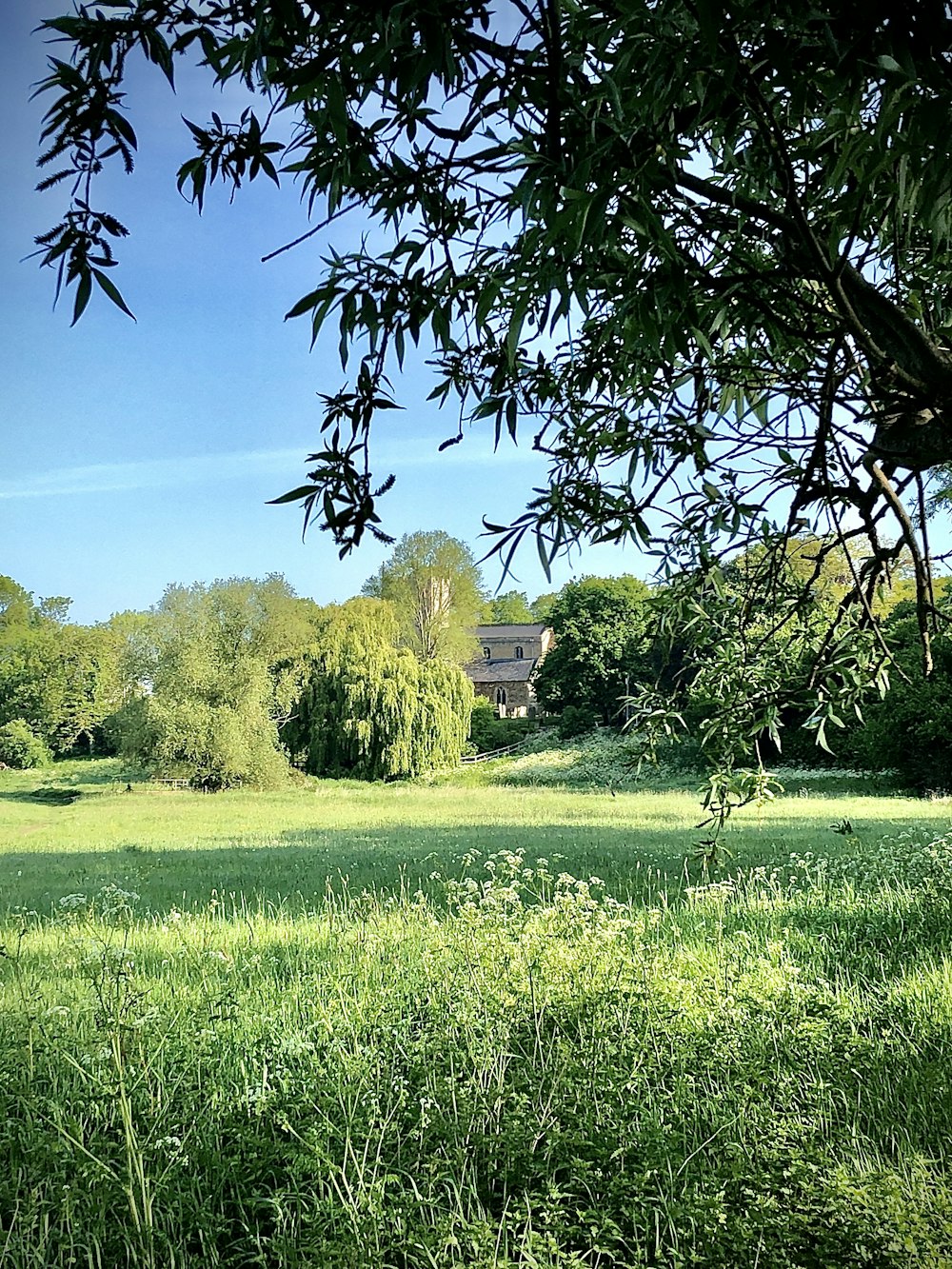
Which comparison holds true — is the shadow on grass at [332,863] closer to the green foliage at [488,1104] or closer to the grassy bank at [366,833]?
the grassy bank at [366,833]

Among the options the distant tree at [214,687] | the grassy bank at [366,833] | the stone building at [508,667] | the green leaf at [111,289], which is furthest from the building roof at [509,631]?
the green leaf at [111,289]

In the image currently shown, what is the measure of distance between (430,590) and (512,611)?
1786cm

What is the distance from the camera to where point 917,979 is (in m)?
3.82

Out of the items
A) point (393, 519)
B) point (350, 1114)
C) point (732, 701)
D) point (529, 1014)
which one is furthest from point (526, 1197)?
point (732, 701)

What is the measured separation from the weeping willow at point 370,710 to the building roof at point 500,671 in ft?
55.1

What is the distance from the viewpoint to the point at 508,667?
1811 inches

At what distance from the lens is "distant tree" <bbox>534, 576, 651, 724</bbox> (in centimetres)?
3253

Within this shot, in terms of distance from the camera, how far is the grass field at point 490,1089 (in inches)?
76.0

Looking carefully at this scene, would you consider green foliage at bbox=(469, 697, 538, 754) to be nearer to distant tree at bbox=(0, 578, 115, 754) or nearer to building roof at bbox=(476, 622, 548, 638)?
building roof at bbox=(476, 622, 548, 638)

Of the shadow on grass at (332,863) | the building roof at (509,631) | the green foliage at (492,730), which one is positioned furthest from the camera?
the building roof at (509,631)

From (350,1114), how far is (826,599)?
106 inches

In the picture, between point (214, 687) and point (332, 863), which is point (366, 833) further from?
point (214, 687)

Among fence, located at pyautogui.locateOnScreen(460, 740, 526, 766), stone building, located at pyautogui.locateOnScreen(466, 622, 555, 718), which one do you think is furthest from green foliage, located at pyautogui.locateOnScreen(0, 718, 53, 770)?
stone building, located at pyautogui.locateOnScreen(466, 622, 555, 718)

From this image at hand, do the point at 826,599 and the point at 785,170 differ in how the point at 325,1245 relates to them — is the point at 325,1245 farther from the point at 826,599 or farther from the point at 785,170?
the point at 826,599
